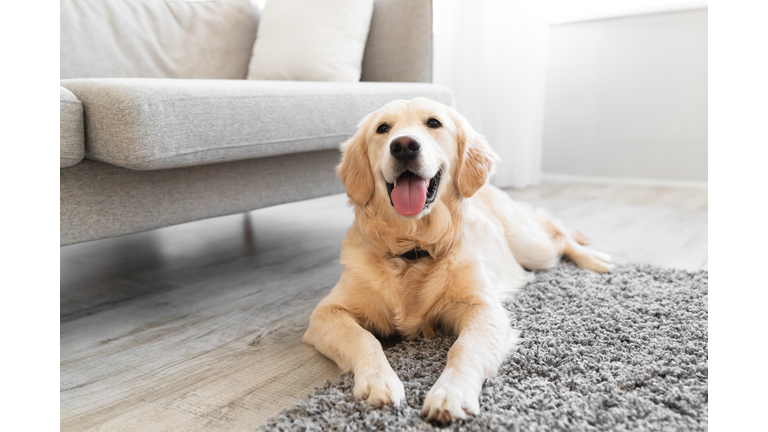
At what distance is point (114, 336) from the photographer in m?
1.62

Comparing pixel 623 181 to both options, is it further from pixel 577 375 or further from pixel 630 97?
pixel 577 375

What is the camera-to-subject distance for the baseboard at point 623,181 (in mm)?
4191

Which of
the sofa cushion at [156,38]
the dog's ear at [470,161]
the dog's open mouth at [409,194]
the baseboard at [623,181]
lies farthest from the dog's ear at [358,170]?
the baseboard at [623,181]

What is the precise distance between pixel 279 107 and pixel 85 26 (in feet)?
4.83

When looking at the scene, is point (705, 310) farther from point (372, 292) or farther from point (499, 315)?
point (372, 292)

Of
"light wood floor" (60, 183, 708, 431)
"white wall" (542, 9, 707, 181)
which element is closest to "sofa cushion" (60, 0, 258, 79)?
"light wood floor" (60, 183, 708, 431)

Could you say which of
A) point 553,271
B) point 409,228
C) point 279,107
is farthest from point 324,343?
point 553,271

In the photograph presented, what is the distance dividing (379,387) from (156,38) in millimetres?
2600

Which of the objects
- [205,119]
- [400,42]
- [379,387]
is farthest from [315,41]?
[379,387]

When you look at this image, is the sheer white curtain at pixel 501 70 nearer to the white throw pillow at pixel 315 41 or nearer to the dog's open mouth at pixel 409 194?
the white throw pillow at pixel 315 41

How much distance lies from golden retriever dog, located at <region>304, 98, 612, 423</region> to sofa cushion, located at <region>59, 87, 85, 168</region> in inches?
31.0

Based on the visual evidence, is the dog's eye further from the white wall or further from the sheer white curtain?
the white wall

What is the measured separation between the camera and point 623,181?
4.49 meters

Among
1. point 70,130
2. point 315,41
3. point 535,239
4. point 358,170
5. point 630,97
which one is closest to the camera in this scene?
point 70,130
